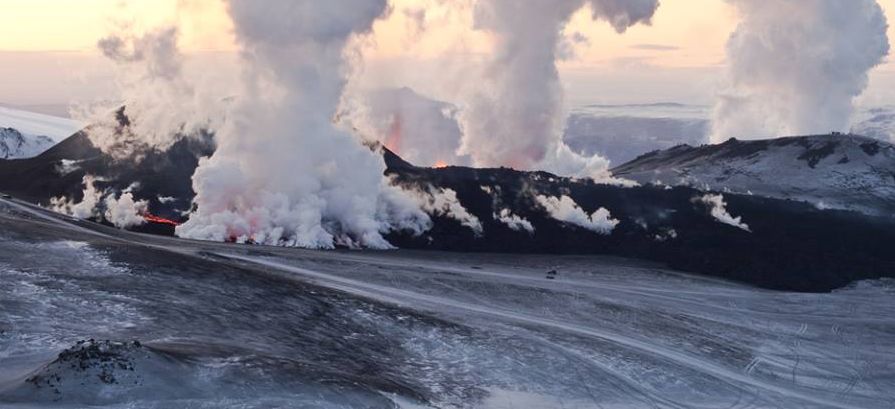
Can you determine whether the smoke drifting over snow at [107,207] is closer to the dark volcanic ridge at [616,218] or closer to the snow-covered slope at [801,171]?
the dark volcanic ridge at [616,218]

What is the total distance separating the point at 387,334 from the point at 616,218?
251ft

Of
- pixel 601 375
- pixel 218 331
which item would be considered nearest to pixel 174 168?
pixel 218 331

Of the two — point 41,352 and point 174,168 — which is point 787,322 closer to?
point 41,352

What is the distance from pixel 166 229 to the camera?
11950 centimetres

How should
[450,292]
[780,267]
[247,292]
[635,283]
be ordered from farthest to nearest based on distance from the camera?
1. [780,267]
2. [635,283]
3. [450,292]
4. [247,292]

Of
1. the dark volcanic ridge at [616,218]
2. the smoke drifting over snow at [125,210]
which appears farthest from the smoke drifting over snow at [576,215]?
the smoke drifting over snow at [125,210]

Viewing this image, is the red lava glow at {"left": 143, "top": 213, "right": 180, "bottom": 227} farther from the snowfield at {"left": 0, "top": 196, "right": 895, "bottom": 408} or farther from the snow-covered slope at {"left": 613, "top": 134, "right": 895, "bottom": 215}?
the snow-covered slope at {"left": 613, "top": 134, "right": 895, "bottom": 215}

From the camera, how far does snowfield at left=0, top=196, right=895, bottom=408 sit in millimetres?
48594

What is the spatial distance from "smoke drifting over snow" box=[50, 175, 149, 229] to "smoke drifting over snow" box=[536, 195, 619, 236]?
5913 cm

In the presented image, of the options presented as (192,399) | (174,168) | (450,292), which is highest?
(174,168)

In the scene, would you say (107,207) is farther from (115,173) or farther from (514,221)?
(514,221)

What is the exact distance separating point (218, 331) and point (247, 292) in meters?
13.4

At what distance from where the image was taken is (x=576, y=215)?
135125 mm

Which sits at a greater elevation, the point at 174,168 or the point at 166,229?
the point at 174,168
